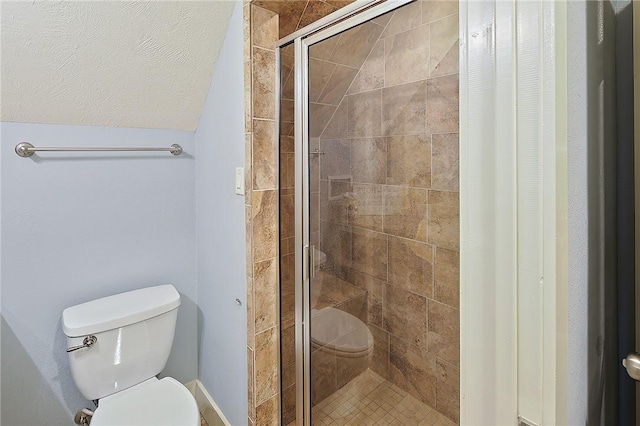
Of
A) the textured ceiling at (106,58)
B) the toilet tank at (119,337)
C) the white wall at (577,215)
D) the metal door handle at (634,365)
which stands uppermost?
the textured ceiling at (106,58)

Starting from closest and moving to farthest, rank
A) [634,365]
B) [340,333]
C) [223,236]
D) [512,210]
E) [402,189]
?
[512,210]
[634,365]
[402,189]
[340,333]
[223,236]

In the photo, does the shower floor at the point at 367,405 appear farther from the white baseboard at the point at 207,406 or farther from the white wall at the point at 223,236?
the white baseboard at the point at 207,406

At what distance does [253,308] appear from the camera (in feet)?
4.69

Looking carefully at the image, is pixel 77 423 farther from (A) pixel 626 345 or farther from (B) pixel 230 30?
(A) pixel 626 345

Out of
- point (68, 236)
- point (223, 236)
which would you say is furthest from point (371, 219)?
point (68, 236)

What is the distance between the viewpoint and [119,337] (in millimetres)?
1451

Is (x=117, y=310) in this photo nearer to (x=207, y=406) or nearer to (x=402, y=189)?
(x=207, y=406)

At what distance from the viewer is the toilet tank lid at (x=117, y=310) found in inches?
54.4

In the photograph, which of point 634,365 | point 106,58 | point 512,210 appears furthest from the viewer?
point 106,58

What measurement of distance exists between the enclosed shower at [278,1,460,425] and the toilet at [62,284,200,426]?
49cm

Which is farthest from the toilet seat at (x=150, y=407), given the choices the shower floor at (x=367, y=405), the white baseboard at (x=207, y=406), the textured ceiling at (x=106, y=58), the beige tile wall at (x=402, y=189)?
the textured ceiling at (x=106, y=58)

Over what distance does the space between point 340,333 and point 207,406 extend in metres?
0.93

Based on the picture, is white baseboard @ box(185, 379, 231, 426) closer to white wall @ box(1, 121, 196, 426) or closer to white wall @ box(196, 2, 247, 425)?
white wall @ box(196, 2, 247, 425)

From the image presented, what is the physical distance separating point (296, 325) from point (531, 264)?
1.18 m
